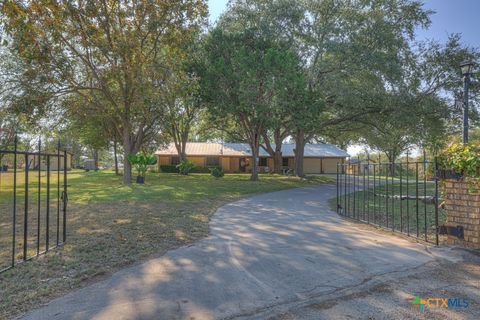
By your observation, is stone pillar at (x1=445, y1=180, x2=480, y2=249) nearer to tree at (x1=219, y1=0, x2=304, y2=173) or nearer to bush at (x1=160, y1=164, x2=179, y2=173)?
tree at (x1=219, y1=0, x2=304, y2=173)

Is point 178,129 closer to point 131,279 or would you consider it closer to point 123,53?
point 123,53

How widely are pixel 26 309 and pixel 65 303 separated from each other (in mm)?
339

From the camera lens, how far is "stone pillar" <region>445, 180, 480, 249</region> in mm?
4727

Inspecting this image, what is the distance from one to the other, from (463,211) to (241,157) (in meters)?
32.0

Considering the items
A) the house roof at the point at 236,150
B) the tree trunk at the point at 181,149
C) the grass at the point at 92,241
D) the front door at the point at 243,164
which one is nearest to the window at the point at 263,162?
the house roof at the point at 236,150

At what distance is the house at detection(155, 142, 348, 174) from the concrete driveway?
99.2 ft

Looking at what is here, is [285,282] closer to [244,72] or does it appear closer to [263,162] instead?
[244,72]

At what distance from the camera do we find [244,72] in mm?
17875

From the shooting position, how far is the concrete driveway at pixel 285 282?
298 centimetres

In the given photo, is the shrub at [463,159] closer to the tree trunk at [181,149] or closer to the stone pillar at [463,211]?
the stone pillar at [463,211]

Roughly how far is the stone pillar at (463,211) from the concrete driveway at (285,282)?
0.29 metres

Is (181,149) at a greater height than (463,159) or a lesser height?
greater

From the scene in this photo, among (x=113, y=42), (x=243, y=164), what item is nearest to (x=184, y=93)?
(x=113, y=42)

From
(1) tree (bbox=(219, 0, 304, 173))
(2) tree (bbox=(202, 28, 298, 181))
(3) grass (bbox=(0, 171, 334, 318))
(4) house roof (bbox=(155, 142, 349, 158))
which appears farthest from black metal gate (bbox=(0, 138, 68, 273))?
(4) house roof (bbox=(155, 142, 349, 158))
